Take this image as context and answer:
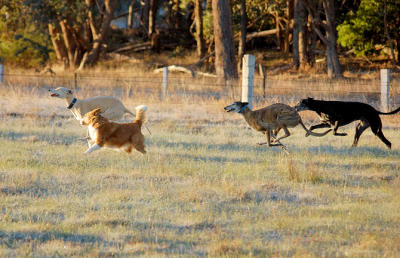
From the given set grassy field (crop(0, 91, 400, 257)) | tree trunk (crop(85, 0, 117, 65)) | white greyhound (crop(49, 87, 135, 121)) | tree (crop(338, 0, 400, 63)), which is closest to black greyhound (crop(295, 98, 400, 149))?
grassy field (crop(0, 91, 400, 257))

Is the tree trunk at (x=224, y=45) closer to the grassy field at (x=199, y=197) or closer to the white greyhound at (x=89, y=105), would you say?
the grassy field at (x=199, y=197)

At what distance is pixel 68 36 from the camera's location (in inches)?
1315

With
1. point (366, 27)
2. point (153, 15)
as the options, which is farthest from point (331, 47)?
point (153, 15)

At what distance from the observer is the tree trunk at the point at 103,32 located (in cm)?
3133

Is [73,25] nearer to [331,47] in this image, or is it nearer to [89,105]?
[331,47]

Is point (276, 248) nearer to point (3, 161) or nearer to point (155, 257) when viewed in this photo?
point (155, 257)

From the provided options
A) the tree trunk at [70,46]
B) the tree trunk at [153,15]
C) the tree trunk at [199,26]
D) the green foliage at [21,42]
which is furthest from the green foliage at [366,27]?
the green foliage at [21,42]

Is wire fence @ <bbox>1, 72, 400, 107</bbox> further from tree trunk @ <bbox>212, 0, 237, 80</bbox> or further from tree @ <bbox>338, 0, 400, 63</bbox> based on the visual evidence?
tree @ <bbox>338, 0, 400, 63</bbox>

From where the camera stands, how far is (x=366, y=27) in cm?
3067

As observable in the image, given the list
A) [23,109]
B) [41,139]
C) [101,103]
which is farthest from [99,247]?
[23,109]

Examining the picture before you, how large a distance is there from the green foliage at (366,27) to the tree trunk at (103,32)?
11.3m

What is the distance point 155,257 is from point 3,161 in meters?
5.16

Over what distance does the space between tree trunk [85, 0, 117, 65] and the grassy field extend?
61.8ft

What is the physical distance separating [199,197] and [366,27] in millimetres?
24494
